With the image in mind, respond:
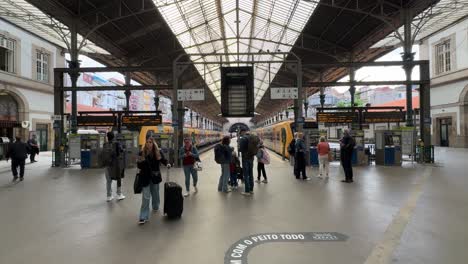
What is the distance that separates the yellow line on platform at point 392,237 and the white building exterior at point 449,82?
2629 cm

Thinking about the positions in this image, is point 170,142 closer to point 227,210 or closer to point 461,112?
point 227,210

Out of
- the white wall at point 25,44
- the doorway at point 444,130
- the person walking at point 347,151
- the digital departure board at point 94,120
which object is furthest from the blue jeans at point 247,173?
the doorway at point 444,130

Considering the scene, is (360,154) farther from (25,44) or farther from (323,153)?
(25,44)

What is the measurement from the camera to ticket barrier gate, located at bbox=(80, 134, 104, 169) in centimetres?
1502

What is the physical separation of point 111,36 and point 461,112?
29.2 metres

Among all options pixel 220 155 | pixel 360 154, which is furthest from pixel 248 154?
pixel 360 154

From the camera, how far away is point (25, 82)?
24828mm

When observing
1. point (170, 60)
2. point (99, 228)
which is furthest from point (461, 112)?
point (99, 228)

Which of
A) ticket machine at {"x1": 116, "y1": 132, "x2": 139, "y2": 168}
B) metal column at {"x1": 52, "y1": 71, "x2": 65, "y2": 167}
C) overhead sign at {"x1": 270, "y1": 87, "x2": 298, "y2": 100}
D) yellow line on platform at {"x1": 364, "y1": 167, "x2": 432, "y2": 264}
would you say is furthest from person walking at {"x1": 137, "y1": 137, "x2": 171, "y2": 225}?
metal column at {"x1": 52, "y1": 71, "x2": 65, "y2": 167}

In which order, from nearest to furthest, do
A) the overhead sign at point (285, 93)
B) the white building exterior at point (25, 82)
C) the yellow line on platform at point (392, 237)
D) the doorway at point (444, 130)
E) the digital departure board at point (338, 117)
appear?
the yellow line on platform at point (392, 237) → the overhead sign at point (285, 93) → the digital departure board at point (338, 117) → the white building exterior at point (25, 82) → the doorway at point (444, 130)

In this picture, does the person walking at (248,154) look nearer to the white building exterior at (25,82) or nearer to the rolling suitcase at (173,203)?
Answer: the rolling suitcase at (173,203)

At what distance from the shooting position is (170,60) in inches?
969

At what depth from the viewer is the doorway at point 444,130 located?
30456 millimetres

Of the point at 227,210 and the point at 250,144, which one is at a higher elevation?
the point at 250,144
